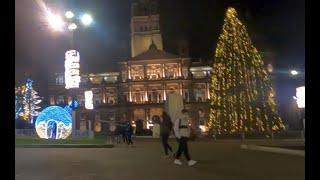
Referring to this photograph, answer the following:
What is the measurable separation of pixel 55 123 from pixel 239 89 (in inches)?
660

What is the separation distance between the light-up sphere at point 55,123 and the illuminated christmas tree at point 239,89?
1480cm

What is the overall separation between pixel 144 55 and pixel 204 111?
1698 centimetres

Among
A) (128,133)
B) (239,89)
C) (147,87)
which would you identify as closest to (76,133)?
(128,133)

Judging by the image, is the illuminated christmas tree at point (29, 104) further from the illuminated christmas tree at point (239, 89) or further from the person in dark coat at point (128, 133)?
the person in dark coat at point (128, 133)

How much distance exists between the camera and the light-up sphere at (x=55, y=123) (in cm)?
3344

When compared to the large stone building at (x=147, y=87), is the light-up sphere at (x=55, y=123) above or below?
below

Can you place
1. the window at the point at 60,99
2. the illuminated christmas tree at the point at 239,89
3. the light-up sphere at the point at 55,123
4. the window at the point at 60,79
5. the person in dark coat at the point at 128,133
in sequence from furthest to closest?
the window at the point at 60,79
the window at the point at 60,99
the illuminated christmas tree at the point at 239,89
the light-up sphere at the point at 55,123
the person in dark coat at the point at 128,133

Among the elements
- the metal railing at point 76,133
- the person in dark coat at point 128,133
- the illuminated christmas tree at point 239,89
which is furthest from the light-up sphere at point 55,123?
the illuminated christmas tree at point 239,89

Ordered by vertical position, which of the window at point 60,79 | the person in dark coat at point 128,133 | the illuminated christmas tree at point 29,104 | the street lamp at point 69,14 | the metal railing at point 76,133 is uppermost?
the window at point 60,79

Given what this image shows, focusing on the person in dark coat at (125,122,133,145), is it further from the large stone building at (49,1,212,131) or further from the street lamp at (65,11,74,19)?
the large stone building at (49,1,212,131)

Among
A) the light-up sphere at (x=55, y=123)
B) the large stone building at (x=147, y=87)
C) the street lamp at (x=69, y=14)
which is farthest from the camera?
the large stone building at (x=147, y=87)

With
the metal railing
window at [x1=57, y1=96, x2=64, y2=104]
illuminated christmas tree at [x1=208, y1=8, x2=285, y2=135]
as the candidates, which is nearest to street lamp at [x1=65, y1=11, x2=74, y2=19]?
the metal railing

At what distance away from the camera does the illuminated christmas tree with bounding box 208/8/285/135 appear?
42.6m
